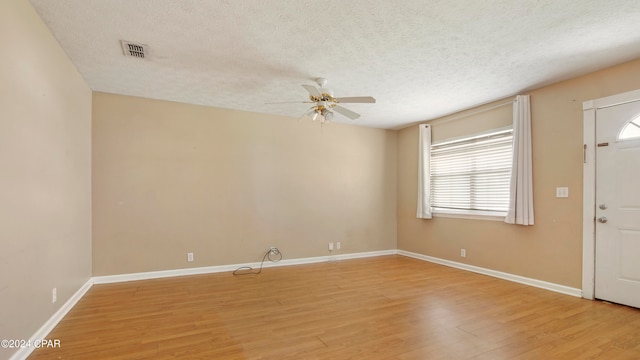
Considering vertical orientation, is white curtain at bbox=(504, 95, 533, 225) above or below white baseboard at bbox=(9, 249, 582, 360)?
above

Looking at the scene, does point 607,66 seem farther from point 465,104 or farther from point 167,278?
point 167,278

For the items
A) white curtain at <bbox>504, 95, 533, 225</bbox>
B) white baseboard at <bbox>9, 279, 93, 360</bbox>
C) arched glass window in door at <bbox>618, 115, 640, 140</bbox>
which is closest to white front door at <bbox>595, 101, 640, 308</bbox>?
arched glass window in door at <bbox>618, 115, 640, 140</bbox>

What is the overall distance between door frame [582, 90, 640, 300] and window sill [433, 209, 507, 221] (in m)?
0.99

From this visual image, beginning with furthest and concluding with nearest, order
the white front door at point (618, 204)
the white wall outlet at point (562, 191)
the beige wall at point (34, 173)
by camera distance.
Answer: the white wall outlet at point (562, 191) < the white front door at point (618, 204) < the beige wall at point (34, 173)

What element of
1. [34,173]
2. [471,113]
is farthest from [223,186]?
[471,113]

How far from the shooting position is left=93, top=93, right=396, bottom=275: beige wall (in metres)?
4.13

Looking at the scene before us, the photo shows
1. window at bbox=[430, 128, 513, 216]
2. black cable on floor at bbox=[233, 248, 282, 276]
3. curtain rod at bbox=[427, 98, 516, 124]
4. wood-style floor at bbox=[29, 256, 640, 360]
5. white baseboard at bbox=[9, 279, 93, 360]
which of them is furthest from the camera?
black cable on floor at bbox=[233, 248, 282, 276]

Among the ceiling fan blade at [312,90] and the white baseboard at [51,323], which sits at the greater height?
the ceiling fan blade at [312,90]

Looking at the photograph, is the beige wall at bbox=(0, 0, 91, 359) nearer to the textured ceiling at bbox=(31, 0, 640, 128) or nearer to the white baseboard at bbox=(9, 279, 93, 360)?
the white baseboard at bbox=(9, 279, 93, 360)

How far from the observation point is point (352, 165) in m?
5.88

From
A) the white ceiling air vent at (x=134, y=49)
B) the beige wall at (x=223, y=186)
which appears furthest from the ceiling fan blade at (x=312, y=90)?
the beige wall at (x=223, y=186)

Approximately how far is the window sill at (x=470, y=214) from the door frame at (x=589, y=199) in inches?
38.8

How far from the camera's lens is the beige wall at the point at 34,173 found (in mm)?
1922

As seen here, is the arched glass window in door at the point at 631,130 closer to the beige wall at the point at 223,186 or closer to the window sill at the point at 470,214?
the window sill at the point at 470,214
